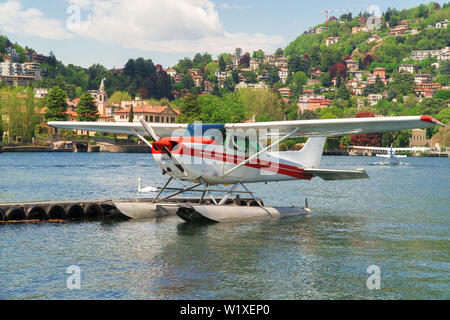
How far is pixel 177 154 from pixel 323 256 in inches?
159

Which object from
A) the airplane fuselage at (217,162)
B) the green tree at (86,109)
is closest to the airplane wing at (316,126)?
the airplane fuselage at (217,162)

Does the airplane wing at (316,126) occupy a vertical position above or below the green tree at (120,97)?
below

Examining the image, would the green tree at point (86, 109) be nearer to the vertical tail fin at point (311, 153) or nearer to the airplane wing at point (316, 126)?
the airplane wing at point (316, 126)

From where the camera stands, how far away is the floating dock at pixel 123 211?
13453 millimetres

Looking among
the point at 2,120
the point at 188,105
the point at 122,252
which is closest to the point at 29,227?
the point at 122,252

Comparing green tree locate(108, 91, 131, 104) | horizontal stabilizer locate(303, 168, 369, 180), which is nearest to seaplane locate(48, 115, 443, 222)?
horizontal stabilizer locate(303, 168, 369, 180)

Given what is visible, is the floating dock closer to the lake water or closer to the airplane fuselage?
the lake water

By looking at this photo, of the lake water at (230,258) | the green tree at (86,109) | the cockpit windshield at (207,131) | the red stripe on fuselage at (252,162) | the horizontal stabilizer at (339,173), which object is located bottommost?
the lake water at (230,258)

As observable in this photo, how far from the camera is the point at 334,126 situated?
13344mm

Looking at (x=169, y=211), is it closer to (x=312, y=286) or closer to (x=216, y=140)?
(x=216, y=140)

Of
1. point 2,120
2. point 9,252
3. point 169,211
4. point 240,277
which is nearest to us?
point 240,277

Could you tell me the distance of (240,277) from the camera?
893 cm

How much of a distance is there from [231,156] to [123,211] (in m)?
3.40

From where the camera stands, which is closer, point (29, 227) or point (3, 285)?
point (3, 285)
